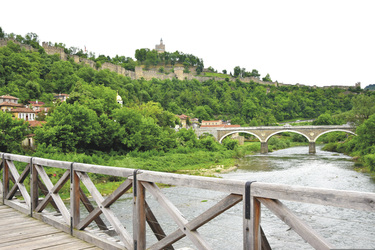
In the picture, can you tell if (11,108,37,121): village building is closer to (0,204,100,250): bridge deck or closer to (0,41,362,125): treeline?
(0,41,362,125): treeline

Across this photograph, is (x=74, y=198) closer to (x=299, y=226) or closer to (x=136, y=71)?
(x=299, y=226)

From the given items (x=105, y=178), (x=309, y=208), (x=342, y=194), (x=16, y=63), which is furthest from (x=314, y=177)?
(x=16, y=63)

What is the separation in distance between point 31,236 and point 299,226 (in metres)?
3.46

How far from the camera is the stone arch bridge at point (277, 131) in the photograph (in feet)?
177

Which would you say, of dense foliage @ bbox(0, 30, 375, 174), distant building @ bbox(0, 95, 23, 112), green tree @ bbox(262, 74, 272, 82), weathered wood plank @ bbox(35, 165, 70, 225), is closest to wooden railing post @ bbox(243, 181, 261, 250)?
weathered wood plank @ bbox(35, 165, 70, 225)

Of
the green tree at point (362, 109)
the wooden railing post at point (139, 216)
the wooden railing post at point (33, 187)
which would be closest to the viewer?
the wooden railing post at point (139, 216)

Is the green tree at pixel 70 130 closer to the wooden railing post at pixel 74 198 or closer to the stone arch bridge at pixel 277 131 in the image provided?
the wooden railing post at pixel 74 198

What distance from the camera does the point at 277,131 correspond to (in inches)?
2311

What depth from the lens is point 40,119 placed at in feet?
136

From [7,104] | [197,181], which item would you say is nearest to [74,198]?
[197,181]

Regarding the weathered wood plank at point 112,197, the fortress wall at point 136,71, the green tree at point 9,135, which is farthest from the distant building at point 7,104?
the weathered wood plank at point 112,197

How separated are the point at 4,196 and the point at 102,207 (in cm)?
355

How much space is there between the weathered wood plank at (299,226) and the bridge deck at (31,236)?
234cm

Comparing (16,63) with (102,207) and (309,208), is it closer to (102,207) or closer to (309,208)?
(309,208)
